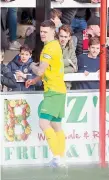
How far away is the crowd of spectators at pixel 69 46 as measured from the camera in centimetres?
1087

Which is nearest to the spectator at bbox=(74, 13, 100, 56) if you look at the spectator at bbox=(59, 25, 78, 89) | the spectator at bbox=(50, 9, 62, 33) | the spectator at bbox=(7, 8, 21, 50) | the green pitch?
the spectator at bbox=(59, 25, 78, 89)

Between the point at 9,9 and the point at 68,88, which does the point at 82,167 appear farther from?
the point at 9,9

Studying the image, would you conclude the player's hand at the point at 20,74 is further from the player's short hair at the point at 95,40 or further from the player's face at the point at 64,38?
the player's short hair at the point at 95,40

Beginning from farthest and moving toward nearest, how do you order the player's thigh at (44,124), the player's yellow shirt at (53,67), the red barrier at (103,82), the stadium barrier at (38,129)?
the stadium barrier at (38,129) < the red barrier at (103,82) < the player's thigh at (44,124) < the player's yellow shirt at (53,67)

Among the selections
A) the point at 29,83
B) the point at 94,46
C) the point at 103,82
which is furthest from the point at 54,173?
the point at 94,46

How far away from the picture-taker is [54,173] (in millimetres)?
10797

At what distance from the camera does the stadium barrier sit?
432 inches

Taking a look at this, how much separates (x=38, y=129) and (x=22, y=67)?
2.33ft

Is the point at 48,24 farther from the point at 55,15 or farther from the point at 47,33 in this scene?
the point at 55,15

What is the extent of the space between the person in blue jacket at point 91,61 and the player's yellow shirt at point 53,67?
47 cm

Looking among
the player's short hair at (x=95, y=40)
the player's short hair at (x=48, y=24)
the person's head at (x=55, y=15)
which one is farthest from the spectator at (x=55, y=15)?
the player's short hair at (x=95, y=40)

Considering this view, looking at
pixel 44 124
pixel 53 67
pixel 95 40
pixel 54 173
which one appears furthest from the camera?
pixel 95 40

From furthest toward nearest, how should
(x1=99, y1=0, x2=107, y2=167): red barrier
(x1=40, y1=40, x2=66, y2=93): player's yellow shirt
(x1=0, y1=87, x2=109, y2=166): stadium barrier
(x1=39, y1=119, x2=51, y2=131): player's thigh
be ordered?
(x1=0, y1=87, x2=109, y2=166): stadium barrier
(x1=99, y1=0, x2=107, y2=167): red barrier
(x1=39, y1=119, x2=51, y2=131): player's thigh
(x1=40, y1=40, x2=66, y2=93): player's yellow shirt

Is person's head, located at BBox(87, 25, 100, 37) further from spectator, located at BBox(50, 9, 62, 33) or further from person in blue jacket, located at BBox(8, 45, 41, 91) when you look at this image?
person in blue jacket, located at BBox(8, 45, 41, 91)
